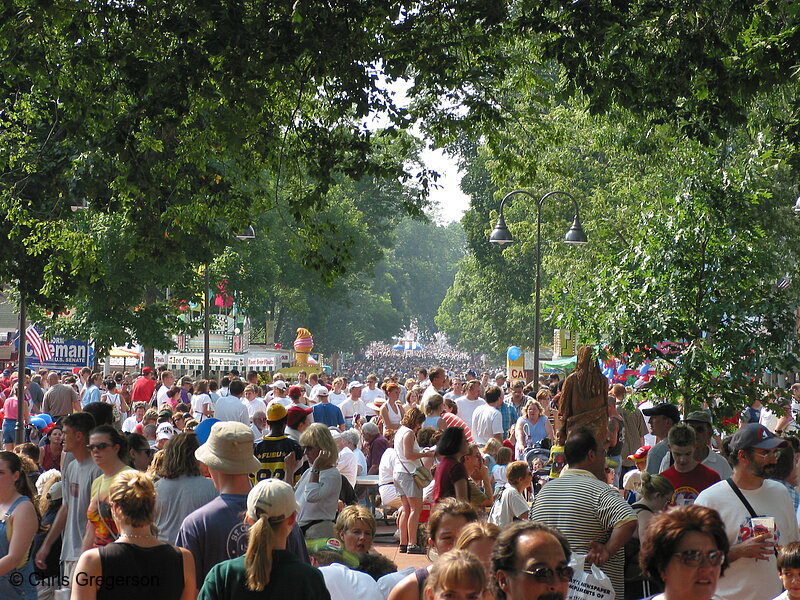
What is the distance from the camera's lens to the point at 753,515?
6441mm

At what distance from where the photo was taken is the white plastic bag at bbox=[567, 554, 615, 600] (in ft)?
18.6

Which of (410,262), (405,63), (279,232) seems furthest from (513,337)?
(410,262)

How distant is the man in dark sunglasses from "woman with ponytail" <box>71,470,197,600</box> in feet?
5.46

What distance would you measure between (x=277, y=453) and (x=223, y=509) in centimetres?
439

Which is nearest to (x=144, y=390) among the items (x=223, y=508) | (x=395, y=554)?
(x=395, y=554)

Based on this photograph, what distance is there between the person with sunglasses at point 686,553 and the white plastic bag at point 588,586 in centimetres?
137

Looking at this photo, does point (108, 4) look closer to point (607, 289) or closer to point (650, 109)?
point (650, 109)

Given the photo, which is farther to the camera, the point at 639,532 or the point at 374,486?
the point at 374,486

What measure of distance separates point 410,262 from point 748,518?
14047 cm

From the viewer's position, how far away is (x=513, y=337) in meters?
58.4

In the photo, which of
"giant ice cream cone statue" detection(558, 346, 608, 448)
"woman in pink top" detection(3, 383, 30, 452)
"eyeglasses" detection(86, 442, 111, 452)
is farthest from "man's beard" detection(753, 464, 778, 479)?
"woman in pink top" detection(3, 383, 30, 452)

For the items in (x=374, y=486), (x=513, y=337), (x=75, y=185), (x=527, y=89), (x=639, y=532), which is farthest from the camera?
(x=513, y=337)

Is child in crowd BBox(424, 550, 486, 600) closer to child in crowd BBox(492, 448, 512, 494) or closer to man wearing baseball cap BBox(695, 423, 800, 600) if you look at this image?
man wearing baseball cap BBox(695, 423, 800, 600)

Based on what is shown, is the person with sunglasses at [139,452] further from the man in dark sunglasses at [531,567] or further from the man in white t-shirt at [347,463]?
the man in dark sunglasses at [531,567]
